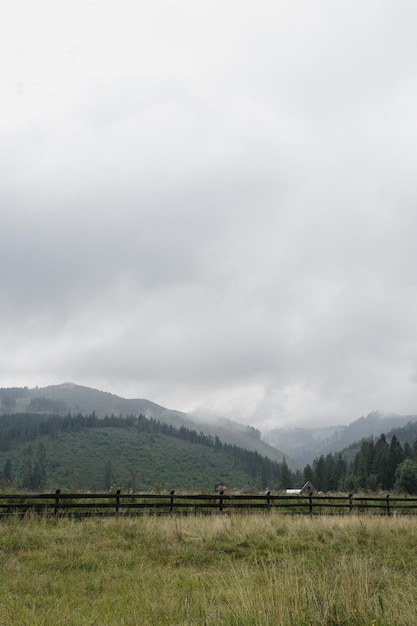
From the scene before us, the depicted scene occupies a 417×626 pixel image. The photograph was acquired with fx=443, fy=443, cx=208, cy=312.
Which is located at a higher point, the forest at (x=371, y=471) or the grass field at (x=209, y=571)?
the grass field at (x=209, y=571)

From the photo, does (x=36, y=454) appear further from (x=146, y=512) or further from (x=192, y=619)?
(x=192, y=619)

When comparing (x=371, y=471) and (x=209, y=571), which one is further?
(x=371, y=471)

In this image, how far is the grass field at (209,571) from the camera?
5.59 meters

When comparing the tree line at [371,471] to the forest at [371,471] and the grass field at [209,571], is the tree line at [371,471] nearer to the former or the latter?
the forest at [371,471]

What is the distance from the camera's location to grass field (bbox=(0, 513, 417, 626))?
559 cm

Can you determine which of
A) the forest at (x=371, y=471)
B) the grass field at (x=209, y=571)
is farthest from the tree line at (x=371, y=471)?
the grass field at (x=209, y=571)

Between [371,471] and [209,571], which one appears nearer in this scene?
[209,571]

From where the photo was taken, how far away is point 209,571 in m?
9.66

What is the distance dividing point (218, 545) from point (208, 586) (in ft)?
15.6

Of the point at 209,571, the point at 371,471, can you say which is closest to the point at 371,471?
the point at 371,471

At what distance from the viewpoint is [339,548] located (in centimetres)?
1265

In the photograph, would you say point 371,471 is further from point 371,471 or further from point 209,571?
point 209,571

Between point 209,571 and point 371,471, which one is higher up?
point 209,571

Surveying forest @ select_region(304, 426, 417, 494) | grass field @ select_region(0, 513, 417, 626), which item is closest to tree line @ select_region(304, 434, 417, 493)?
forest @ select_region(304, 426, 417, 494)
